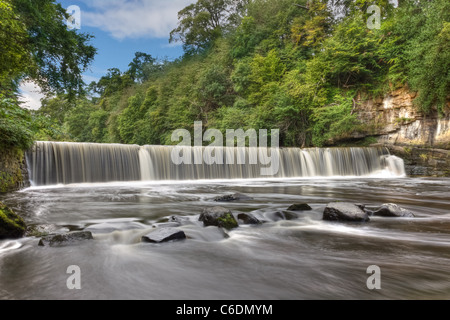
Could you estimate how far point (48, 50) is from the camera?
8.78 meters

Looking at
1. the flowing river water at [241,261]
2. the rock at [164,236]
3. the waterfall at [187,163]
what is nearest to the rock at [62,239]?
the flowing river water at [241,261]

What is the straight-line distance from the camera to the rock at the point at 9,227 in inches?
119

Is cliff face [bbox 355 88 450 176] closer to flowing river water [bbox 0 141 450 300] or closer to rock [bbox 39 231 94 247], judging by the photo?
flowing river water [bbox 0 141 450 300]

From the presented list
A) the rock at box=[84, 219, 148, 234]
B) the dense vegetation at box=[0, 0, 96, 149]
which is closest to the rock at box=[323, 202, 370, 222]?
the rock at box=[84, 219, 148, 234]

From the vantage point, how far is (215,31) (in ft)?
107

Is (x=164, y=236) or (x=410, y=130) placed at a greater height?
(x=410, y=130)

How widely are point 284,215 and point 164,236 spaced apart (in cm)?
227

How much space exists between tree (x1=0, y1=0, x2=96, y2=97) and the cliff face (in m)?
15.9

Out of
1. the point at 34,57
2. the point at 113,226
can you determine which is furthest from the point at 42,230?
the point at 34,57

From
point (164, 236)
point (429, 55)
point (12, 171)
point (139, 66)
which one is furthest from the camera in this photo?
Result: point (139, 66)

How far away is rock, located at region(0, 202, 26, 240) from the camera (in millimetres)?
3016

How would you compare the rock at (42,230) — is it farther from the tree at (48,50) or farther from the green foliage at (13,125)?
the tree at (48,50)

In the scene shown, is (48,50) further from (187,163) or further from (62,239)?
(62,239)
